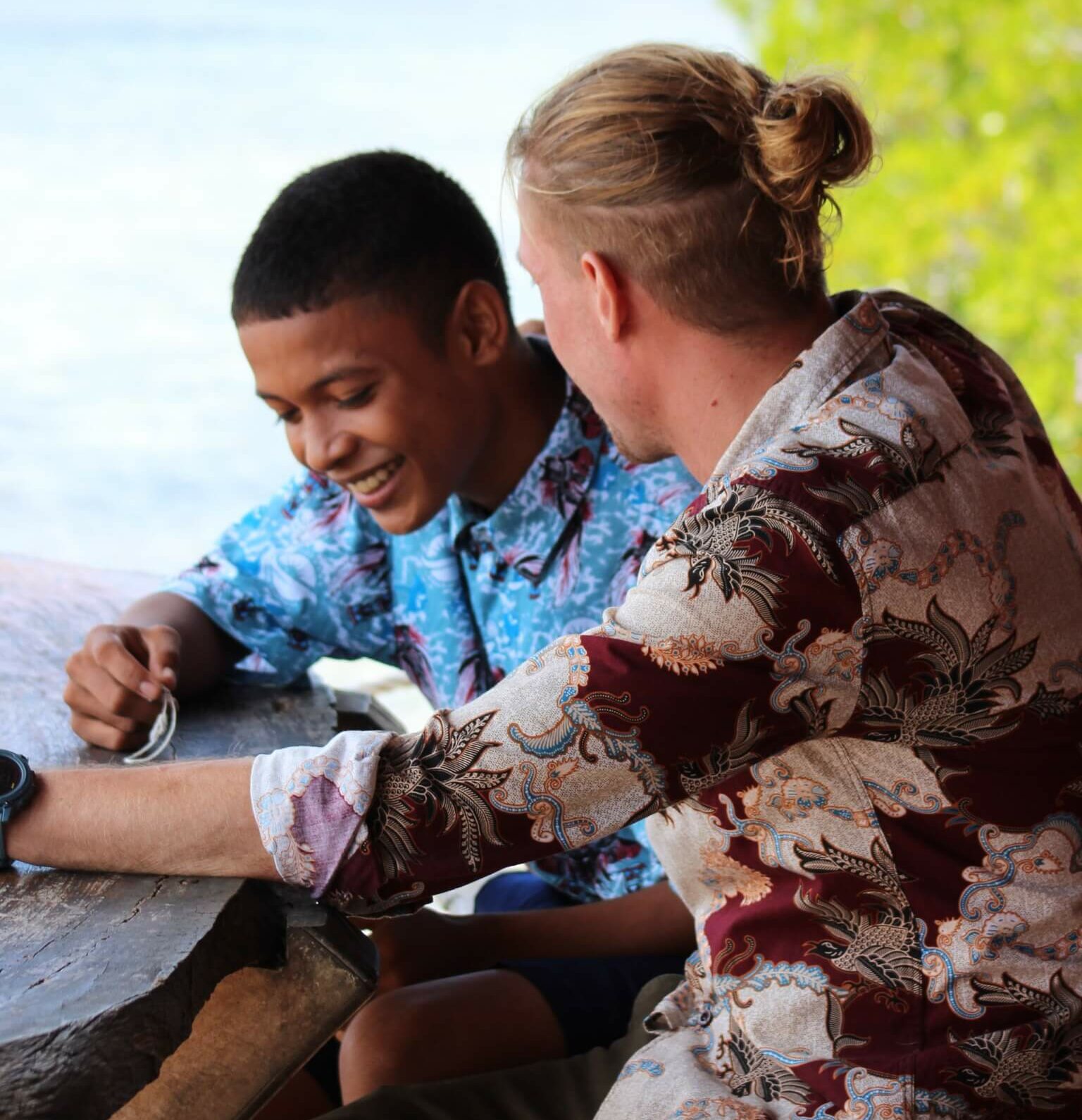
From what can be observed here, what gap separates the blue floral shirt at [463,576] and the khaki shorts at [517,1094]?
41 cm

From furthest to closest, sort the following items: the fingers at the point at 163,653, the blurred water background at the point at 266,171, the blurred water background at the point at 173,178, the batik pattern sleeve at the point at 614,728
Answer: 1. the blurred water background at the point at 173,178
2. the blurred water background at the point at 266,171
3. the fingers at the point at 163,653
4. the batik pattern sleeve at the point at 614,728

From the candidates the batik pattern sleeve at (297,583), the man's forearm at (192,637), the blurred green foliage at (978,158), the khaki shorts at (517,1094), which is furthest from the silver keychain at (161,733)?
the blurred green foliage at (978,158)

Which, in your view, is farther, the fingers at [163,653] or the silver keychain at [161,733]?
the fingers at [163,653]

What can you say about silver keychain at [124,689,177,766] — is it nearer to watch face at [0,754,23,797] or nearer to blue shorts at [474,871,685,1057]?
watch face at [0,754,23,797]

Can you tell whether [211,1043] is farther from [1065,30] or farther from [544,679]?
[1065,30]

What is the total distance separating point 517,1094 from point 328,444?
915 millimetres

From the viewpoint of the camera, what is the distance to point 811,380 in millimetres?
1428

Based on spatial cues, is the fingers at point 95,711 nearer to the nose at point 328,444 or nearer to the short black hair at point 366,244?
the nose at point 328,444

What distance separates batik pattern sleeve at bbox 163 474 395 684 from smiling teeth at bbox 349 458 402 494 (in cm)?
16

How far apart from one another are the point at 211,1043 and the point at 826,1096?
59 centimetres

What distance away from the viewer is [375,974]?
4.67 feet

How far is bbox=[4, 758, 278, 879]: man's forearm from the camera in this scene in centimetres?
134

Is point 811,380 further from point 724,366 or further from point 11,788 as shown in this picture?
point 11,788

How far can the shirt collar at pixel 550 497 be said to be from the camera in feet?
6.87
